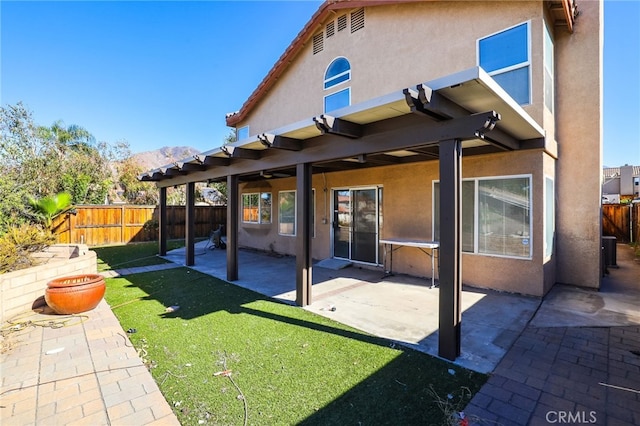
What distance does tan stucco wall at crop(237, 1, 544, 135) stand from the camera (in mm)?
6457

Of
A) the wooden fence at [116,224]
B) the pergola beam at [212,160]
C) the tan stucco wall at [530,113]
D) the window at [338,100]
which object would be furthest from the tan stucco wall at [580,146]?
the wooden fence at [116,224]

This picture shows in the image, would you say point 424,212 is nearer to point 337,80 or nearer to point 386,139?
point 386,139

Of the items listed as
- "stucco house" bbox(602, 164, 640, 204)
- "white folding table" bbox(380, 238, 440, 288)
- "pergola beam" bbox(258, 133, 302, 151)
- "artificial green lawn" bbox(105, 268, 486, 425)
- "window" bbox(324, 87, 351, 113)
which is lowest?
"artificial green lawn" bbox(105, 268, 486, 425)

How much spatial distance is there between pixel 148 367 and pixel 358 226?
6953 millimetres

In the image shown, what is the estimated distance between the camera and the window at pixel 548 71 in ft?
21.0

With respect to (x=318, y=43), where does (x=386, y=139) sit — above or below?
below

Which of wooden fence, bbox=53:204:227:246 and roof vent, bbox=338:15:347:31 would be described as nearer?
roof vent, bbox=338:15:347:31

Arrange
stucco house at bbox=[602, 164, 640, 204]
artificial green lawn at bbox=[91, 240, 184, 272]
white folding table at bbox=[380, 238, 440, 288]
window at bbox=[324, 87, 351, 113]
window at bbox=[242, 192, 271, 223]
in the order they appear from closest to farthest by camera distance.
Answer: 1. white folding table at bbox=[380, 238, 440, 288]
2. window at bbox=[324, 87, 351, 113]
3. artificial green lawn at bbox=[91, 240, 184, 272]
4. window at bbox=[242, 192, 271, 223]
5. stucco house at bbox=[602, 164, 640, 204]

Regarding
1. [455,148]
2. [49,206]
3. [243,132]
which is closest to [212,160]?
[455,148]

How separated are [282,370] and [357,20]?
9912 millimetres

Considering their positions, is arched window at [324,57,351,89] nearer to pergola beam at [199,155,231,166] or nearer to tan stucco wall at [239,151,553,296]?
tan stucco wall at [239,151,553,296]

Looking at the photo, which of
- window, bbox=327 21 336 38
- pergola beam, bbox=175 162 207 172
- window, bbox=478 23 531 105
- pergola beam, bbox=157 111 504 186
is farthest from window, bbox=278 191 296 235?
window, bbox=478 23 531 105
